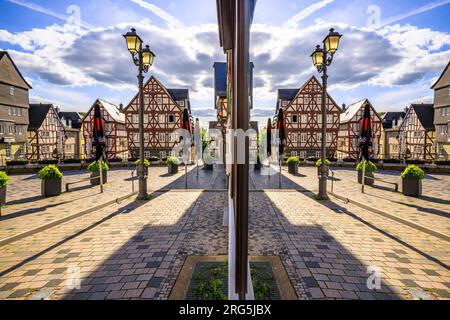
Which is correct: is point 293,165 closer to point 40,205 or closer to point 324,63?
point 324,63

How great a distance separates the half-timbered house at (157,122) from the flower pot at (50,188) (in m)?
20.5

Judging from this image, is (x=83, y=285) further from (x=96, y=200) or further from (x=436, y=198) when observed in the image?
(x=436, y=198)

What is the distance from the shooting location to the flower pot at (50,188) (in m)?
8.94

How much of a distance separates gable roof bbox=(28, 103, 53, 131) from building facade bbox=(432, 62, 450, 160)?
→ 47.5 meters

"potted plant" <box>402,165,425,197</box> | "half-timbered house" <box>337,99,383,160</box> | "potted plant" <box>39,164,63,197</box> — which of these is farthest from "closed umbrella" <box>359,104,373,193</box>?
"half-timbered house" <box>337,99,383,160</box>

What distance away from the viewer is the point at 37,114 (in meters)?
30.8

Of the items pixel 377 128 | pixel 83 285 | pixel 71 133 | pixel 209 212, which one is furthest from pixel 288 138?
pixel 71 133

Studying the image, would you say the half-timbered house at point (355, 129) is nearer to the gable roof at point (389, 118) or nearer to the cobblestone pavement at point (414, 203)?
the gable roof at point (389, 118)

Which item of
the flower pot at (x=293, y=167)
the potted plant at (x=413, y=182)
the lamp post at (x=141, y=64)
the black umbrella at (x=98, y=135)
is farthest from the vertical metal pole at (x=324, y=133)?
the black umbrella at (x=98, y=135)

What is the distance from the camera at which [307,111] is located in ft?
97.7

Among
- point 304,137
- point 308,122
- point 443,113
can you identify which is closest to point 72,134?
point 304,137

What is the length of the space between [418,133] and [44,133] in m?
50.2

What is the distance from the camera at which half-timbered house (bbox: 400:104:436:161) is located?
95.8 feet

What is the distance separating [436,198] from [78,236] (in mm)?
11817
